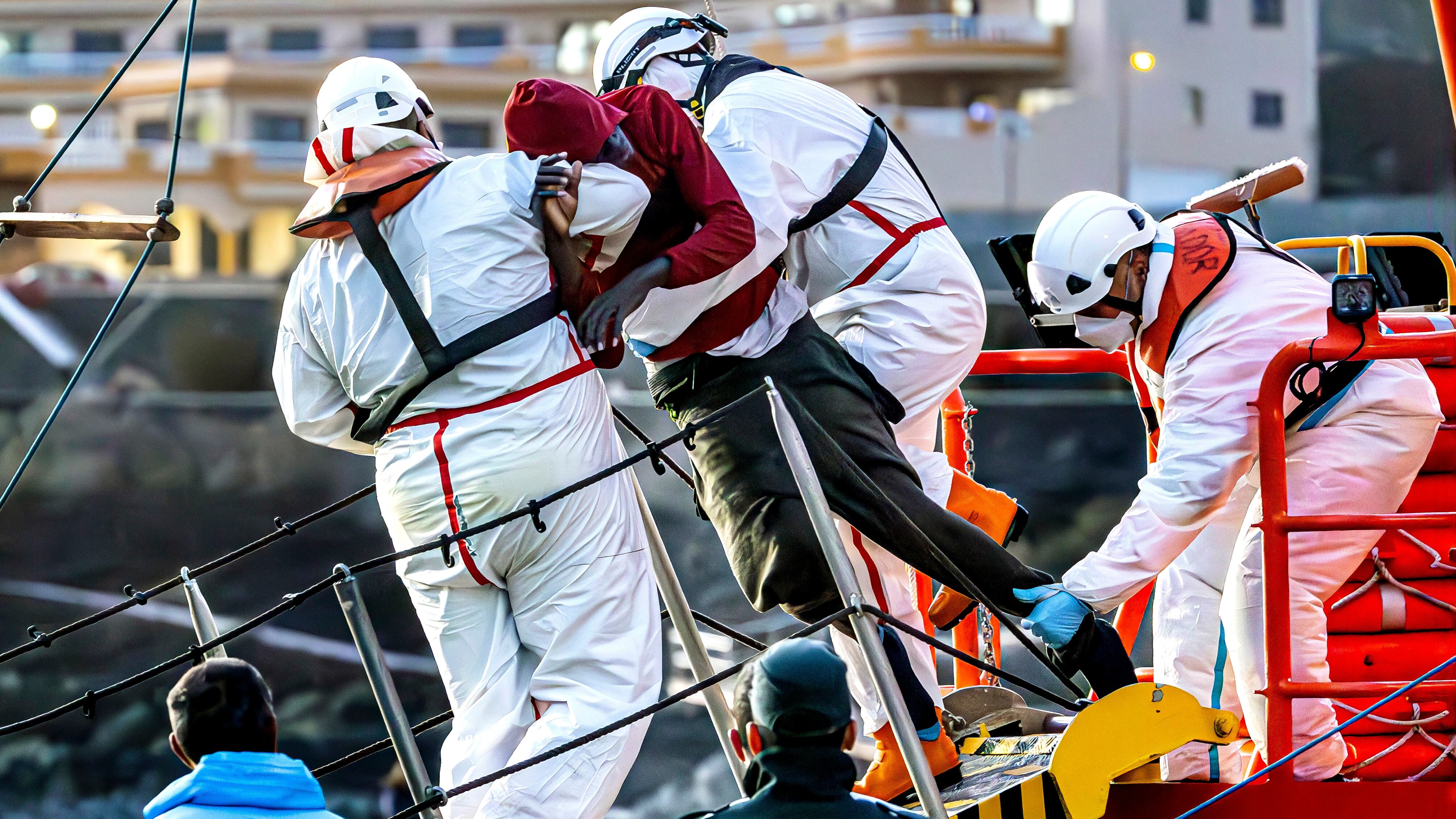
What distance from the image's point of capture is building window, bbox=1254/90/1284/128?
27.5 m

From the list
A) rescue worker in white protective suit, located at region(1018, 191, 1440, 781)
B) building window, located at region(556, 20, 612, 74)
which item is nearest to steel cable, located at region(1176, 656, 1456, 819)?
rescue worker in white protective suit, located at region(1018, 191, 1440, 781)

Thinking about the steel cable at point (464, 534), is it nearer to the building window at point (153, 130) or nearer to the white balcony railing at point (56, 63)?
the building window at point (153, 130)

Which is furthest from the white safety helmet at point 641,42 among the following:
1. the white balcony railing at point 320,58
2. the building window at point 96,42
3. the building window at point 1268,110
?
the building window at point 96,42

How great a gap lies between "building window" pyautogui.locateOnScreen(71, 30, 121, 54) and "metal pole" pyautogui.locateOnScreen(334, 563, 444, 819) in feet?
96.0

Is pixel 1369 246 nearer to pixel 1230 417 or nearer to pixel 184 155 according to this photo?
pixel 1230 417

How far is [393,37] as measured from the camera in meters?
29.6

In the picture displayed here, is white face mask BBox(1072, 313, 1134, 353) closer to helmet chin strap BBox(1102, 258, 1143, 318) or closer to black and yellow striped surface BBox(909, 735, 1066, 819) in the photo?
helmet chin strap BBox(1102, 258, 1143, 318)

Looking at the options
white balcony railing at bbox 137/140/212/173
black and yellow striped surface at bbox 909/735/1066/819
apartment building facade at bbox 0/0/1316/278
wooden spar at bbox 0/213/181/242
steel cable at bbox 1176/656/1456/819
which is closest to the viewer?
steel cable at bbox 1176/656/1456/819

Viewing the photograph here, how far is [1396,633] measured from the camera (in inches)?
176

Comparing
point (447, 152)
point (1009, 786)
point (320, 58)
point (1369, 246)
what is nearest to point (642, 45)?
point (1009, 786)

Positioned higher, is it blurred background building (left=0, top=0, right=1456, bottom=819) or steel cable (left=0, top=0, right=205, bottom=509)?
steel cable (left=0, top=0, right=205, bottom=509)

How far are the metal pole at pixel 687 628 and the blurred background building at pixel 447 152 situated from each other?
21.2 m

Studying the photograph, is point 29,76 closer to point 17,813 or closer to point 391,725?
point 17,813

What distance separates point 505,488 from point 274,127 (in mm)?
26672
